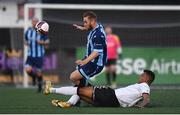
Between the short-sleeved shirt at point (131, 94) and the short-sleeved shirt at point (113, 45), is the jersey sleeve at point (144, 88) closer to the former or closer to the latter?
the short-sleeved shirt at point (131, 94)

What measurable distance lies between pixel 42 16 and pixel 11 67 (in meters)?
1.87

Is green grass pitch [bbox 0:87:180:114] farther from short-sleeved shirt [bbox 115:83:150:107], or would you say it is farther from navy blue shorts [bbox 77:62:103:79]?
navy blue shorts [bbox 77:62:103:79]

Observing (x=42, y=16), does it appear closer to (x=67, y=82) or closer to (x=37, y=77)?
(x=67, y=82)

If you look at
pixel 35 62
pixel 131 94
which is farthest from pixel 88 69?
pixel 35 62

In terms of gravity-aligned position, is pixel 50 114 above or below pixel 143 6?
below

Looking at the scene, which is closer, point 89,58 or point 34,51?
point 89,58

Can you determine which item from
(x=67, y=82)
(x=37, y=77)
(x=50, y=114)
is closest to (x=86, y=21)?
(x=50, y=114)

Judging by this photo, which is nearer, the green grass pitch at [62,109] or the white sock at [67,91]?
the green grass pitch at [62,109]

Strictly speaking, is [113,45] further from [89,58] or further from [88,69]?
[89,58]

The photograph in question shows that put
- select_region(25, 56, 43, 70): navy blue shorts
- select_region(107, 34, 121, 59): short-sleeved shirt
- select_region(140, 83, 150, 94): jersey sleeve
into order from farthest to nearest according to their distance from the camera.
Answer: select_region(107, 34, 121, 59): short-sleeved shirt < select_region(25, 56, 43, 70): navy blue shorts < select_region(140, 83, 150, 94): jersey sleeve

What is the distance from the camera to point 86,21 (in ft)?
42.4

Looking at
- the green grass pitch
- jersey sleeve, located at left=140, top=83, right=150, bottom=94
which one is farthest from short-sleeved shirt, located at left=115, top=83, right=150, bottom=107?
the green grass pitch

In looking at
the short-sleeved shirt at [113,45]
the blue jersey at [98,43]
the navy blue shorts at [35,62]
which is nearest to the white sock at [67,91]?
the blue jersey at [98,43]

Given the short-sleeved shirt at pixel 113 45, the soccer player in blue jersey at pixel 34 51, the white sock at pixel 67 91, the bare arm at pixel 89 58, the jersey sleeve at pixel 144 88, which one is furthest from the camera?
the short-sleeved shirt at pixel 113 45
